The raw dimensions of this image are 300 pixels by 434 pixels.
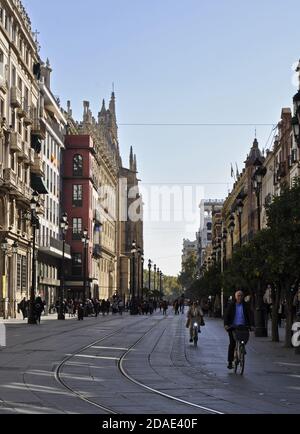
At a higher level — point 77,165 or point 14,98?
point 77,165

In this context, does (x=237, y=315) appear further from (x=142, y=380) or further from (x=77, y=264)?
(x=77, y=264)

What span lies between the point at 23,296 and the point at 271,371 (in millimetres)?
52865

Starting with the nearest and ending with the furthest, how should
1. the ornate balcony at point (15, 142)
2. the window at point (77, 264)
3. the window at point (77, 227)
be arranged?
the ornate balcony at point (15, 142), the window at point (77, 264), the window at point (77, 227)

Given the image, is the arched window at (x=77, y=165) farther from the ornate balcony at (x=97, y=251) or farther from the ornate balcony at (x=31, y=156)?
the ornate balcony at (x=31, y=156)

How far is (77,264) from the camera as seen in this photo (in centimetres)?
11081

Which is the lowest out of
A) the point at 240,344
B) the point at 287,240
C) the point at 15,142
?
the point at 240,344

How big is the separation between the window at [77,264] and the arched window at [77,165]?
1059 cm

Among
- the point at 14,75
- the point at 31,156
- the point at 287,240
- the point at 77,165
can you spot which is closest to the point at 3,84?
the point at 14,75

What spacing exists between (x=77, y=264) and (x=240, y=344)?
91.9 metres

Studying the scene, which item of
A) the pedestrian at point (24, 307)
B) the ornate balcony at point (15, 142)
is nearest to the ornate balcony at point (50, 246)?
the ornate balcony at point (15, 142)

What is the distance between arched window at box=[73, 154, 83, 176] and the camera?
11281 cm

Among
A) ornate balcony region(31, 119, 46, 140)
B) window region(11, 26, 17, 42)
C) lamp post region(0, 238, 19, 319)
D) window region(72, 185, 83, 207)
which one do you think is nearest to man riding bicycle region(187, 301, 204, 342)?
lamp post region(0, 238, 19, 319)

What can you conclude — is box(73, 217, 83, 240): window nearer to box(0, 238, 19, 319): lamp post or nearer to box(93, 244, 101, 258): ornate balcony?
box(93, 244, 101, 258): ornate balcony

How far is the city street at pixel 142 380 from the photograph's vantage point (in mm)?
13656
